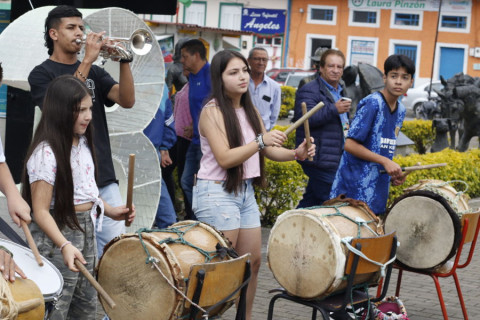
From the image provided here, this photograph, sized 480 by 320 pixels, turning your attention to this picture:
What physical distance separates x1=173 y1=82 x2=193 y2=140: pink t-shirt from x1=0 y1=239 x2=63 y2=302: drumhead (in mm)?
4810

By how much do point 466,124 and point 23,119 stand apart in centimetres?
805

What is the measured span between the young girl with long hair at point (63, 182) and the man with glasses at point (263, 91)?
4384 mm

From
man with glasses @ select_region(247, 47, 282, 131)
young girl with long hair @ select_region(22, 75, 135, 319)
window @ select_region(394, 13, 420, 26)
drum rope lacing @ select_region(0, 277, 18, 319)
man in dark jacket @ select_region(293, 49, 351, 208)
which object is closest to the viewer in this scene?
drum rope lacing @ select_region(0, 277, 18, 319)

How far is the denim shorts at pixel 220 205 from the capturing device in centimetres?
491

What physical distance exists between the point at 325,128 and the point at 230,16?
120 feet

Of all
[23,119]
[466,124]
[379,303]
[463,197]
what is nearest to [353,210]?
[379,303]

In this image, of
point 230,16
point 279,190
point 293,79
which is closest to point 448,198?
point 279,190

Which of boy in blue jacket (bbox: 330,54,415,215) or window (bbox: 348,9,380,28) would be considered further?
window (bbox: 348,9,380,28)

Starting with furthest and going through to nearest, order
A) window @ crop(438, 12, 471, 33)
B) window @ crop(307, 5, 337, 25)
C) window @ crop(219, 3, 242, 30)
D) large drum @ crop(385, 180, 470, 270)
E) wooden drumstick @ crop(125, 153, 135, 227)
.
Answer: window @ crop(219, 3, 242, 30)
window @ crop(307, 5, 337, 25)
window @ crop(438, 12, 471, 33)
large drum @ crop(385, 180, 470, 270)
wooden drumstick @ crop(125, 153, 135, 227)

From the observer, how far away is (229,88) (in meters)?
5.02

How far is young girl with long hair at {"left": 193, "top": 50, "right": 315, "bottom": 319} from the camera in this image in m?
4.91

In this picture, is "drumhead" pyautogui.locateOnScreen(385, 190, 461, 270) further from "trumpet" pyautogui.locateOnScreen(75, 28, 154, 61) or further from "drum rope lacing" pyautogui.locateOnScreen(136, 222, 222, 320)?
"trumpet" pyautogui.locateOnScreen(75, 28, 154, 61)

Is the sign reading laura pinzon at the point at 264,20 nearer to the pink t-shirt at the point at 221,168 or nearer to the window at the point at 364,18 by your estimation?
the window at the point at 364,18

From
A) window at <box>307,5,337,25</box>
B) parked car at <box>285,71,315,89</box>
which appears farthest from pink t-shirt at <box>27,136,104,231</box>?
window at <box>307,5,337,25</box>
